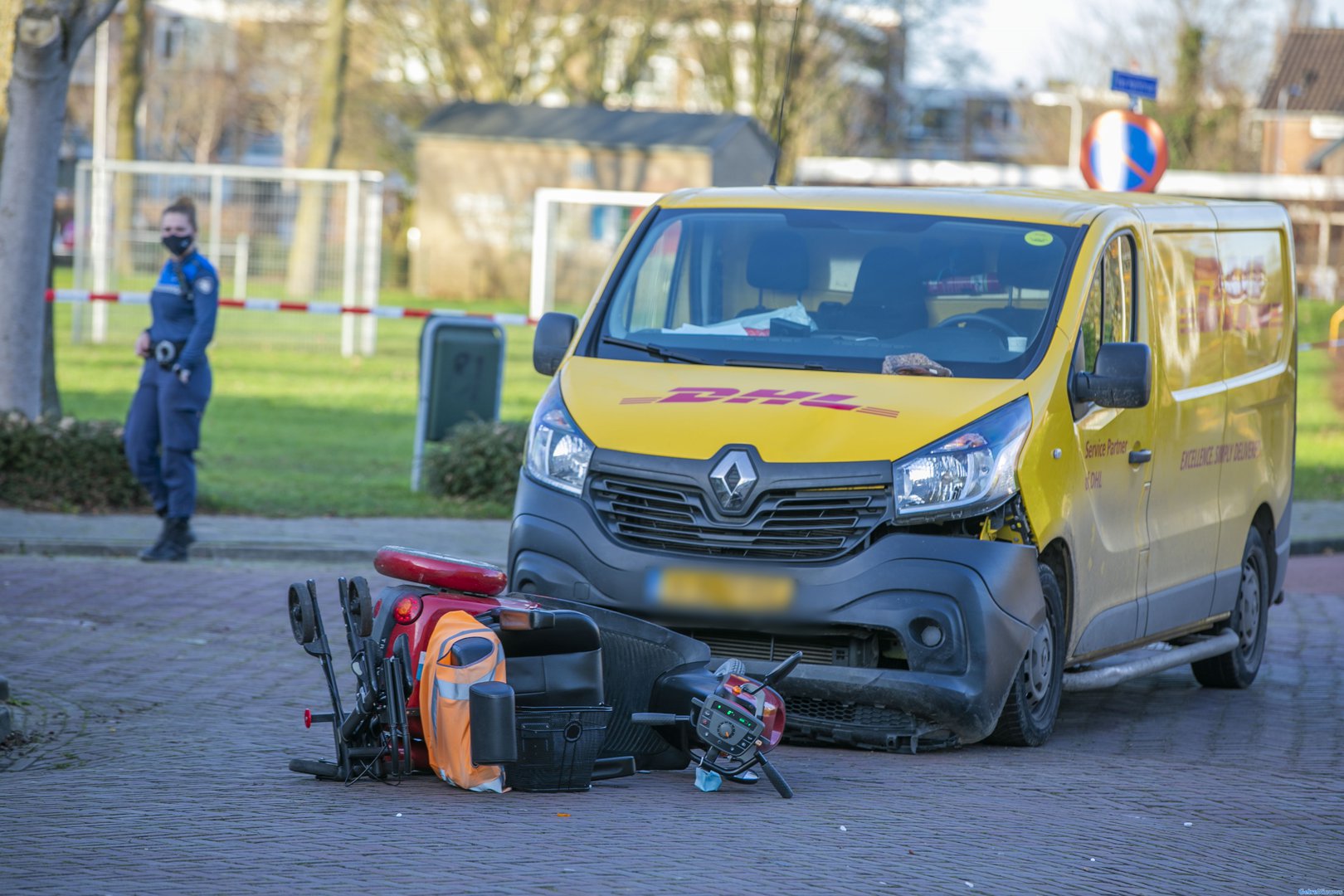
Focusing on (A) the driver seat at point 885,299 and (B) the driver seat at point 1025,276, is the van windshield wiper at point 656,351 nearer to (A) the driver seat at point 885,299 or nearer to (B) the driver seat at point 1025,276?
(A) the driver seat at point 885,299

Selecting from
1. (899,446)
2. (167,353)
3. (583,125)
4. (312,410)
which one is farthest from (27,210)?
(583,125)

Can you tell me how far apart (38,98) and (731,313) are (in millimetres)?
7497

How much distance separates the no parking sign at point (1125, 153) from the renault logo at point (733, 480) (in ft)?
27.3

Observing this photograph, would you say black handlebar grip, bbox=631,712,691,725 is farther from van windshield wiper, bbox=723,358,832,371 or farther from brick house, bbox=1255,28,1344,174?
brick house, bbox=1255,28,1344,174

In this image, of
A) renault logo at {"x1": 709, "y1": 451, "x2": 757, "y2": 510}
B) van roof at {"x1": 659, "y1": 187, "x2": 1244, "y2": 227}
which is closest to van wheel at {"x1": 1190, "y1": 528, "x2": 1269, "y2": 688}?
van roof at {"x1": 659, "y1": 187, "x2": 1244, "y2": 227}

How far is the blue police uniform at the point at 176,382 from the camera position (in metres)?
10.4

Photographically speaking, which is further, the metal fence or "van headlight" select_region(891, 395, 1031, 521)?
the metal fence

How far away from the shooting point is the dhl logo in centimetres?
638

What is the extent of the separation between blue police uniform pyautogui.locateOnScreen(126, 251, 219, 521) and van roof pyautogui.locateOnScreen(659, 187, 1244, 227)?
3.66m

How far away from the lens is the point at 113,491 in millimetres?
12320

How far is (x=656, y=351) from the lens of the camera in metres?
7.03

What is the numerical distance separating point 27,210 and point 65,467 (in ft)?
6.40

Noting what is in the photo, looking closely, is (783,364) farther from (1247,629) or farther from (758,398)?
(1247,629)

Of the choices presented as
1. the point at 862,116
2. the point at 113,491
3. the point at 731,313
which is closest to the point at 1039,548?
the point at 731,313
